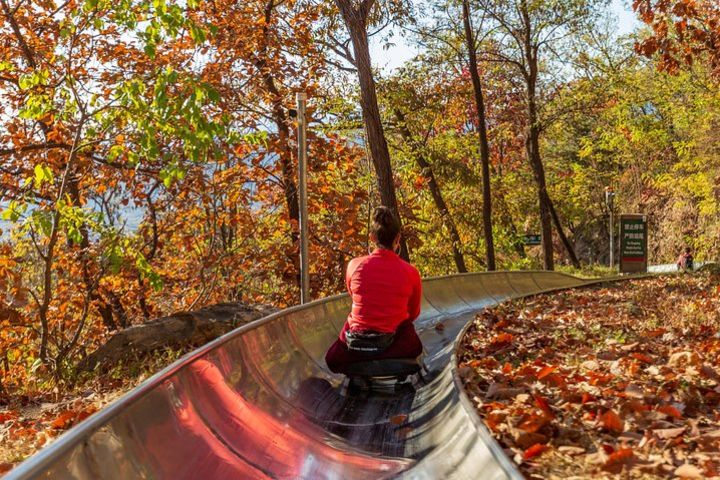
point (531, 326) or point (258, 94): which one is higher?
point (258, 94)

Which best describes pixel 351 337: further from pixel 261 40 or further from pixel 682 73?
pixel 682 73

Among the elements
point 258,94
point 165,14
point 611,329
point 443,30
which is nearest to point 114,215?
point 258,94

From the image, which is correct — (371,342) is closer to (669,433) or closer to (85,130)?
(669,433)

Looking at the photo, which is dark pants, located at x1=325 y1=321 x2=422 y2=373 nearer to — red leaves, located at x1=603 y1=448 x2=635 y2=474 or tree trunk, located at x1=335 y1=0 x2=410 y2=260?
red leaves, located at x1=603 y1=448 x2=635 y2=474

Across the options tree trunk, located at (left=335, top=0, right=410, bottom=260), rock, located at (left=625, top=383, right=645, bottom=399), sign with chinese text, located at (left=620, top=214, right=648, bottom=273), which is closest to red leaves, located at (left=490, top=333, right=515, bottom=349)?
rock, located at (left=625, top=383, right=645, bottom=399)

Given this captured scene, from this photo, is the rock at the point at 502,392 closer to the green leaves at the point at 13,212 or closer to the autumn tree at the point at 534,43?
the green leaves at the point at 13,212

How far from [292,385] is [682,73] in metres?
42.9

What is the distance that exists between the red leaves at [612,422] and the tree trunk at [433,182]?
26234 mm

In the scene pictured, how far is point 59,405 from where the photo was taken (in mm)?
8023

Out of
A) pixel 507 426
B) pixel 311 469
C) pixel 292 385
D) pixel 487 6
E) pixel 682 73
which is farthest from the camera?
pixel 682 73

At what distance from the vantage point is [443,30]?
3059 cm

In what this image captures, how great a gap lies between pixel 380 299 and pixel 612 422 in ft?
10.5

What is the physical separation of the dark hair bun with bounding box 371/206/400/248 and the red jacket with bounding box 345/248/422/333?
86 millimetres

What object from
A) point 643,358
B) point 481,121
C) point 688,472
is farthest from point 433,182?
point 688,472
